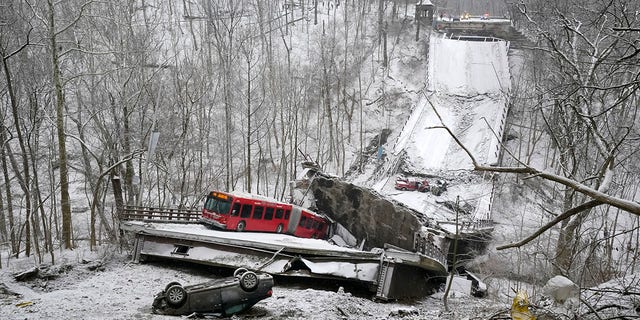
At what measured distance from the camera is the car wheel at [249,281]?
9820 millimetres

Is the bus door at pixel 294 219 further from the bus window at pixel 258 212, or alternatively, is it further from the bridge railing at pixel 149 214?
the bridge railing at pixel 149 214

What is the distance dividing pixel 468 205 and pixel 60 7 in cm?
2672

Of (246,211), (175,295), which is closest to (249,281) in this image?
(175,295)

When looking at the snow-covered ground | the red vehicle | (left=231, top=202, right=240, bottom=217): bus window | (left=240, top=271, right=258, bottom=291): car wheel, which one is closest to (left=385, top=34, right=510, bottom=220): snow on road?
the red vehicle

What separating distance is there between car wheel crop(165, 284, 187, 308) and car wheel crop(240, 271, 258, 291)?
1.18 meters

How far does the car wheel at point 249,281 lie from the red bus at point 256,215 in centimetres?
726

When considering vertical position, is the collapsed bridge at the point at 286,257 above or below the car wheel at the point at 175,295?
below

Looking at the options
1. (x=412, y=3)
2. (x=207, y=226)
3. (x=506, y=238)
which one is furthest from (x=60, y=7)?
(x=412, y=3)

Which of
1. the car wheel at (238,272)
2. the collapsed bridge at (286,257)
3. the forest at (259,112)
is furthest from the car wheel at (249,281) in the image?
the forest at (259,112)

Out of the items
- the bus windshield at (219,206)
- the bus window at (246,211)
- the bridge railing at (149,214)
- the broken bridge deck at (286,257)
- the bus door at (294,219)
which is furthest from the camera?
the bus door at (294,219)

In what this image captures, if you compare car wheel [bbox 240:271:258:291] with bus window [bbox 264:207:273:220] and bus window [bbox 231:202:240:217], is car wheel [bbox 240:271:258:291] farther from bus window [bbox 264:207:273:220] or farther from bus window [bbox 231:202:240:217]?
bus window [bbox 264:207:273:220]

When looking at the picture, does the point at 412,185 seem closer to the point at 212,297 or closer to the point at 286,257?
the point at 286,257

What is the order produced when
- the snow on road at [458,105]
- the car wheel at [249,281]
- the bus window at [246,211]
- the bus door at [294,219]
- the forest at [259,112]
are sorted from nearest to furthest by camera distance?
the car wheel at [249,281], the forest at [259,112], the bus window at [246,211], the bus door at [294,219], the snow on road at [458,105]

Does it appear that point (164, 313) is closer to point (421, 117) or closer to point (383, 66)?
point (421, 117)
